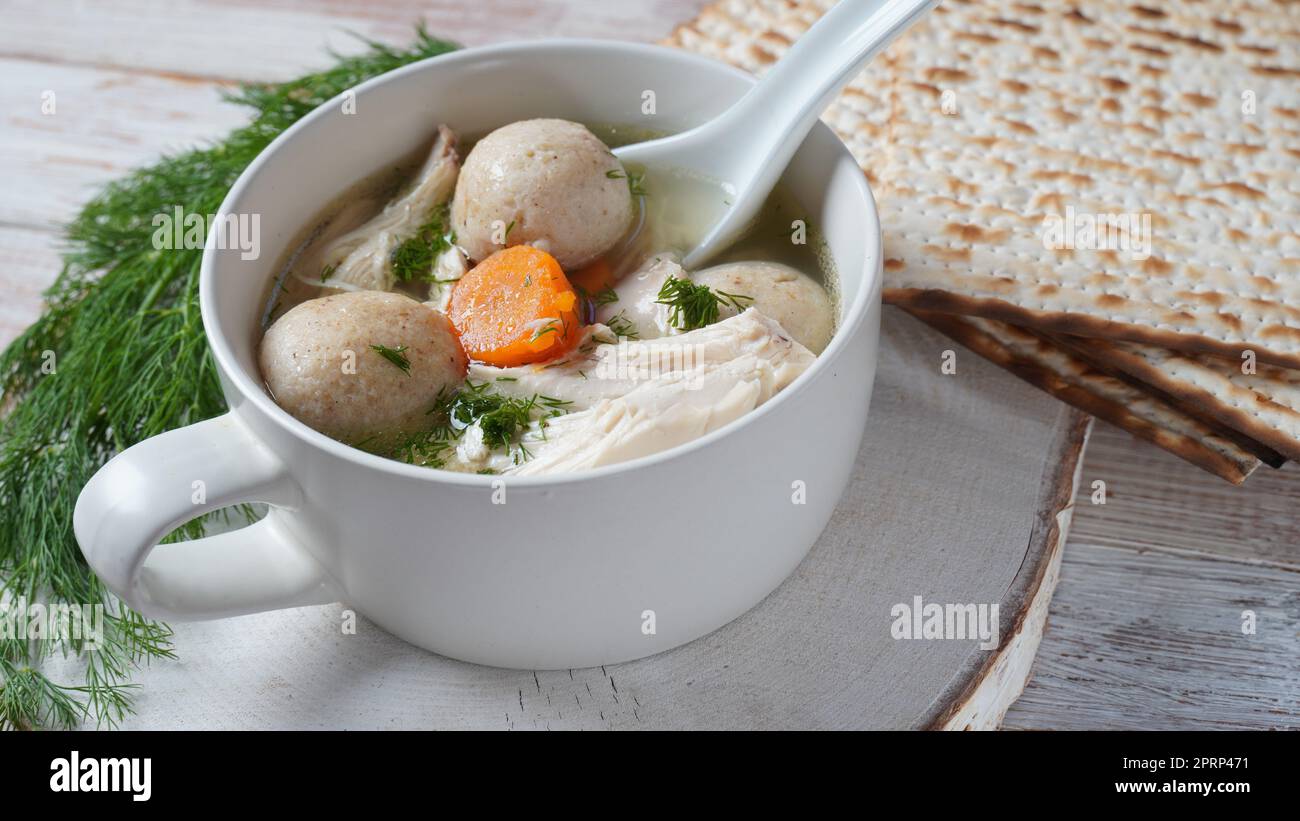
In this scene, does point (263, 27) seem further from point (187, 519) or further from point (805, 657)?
point (805, 657)

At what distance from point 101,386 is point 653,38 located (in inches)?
57.3

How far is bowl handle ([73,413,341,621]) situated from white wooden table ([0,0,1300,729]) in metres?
0.97

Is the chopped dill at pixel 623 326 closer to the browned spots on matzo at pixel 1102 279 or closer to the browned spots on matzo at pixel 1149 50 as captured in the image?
the browned spots on matzo at pixel 1102 279

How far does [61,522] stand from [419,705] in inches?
23.7

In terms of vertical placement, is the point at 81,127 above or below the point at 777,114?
above

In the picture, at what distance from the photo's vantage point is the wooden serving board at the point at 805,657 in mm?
1343

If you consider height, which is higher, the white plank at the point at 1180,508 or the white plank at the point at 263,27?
the white plank at the point at 263,27

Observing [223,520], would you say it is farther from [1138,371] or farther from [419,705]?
[1138,371]

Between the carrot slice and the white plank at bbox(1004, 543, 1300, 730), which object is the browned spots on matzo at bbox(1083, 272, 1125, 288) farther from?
the carrot slice

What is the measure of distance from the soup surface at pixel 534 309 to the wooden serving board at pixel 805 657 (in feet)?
0.80

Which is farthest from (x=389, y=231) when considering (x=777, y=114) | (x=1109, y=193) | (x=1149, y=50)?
(x=1149, y=50)

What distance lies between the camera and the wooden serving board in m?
1.34

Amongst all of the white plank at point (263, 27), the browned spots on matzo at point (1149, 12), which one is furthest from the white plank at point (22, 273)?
the browned spots on matzo at point (1149, 12)

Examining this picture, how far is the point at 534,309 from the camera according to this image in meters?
1.50
